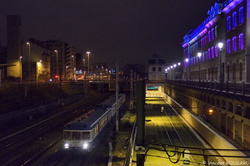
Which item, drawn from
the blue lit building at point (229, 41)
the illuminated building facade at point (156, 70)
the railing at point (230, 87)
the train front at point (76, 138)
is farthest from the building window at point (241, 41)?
the illuminated building facade at point (156, 70)

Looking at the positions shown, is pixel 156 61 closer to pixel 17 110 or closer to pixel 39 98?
pixel 39 98

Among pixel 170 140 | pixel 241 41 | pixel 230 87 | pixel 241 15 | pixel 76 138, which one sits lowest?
pixel 170 140

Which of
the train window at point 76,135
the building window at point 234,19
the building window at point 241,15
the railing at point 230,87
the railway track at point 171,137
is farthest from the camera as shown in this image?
the building window at point 234,19

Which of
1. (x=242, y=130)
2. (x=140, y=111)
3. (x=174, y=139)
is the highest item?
(x=140, y=111)

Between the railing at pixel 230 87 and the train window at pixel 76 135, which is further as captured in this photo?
the train window at pixel 76 135

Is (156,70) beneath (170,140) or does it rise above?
above

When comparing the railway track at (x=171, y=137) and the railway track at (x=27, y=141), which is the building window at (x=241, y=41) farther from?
the railway track at (x=27, y=141)

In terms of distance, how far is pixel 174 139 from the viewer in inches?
1204

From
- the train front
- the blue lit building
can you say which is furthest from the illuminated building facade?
the train front

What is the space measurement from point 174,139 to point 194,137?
2.29 m

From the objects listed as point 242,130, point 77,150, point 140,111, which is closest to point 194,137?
point 242,130

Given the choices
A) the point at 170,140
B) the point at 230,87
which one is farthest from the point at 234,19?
Result: the point at 170,140

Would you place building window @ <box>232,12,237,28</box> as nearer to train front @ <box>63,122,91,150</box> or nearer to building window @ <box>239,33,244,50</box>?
building window @ <box>239,33,244,50</box>

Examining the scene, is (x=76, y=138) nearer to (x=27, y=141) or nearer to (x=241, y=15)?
(x=27, y=141)
